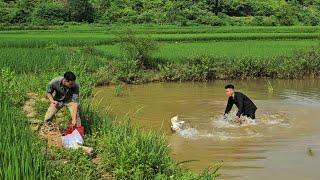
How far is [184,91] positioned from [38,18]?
29647 millimetres

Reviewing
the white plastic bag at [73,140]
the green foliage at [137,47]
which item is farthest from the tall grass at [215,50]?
the white plastic bag at [73,140]

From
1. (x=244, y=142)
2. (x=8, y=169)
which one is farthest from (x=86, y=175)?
(x=244, y=142)

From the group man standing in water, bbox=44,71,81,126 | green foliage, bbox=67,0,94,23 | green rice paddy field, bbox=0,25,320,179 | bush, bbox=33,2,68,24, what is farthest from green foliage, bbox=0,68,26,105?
green foliage, bbox=67,0,94,23

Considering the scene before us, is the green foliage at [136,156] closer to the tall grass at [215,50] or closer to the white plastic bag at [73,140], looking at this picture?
the white plastic bag at [73,140]

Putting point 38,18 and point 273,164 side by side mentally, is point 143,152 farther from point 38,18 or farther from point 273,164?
point 38,18

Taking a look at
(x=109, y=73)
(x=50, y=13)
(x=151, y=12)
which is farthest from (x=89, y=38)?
(x=151, y=12)

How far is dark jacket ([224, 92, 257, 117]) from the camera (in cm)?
1066

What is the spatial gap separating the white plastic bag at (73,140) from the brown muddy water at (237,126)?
6.76 feet

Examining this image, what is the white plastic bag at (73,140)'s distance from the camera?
6.91 metres

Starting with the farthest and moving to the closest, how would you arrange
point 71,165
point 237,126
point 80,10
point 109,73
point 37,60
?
point 80,10 → point 109,73 → point 37,60 → point 237,126 → point 71,165

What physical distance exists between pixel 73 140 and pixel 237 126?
518 cm

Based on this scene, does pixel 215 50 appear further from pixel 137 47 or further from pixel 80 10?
pixel 80 10

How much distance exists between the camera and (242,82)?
19891 millimetres

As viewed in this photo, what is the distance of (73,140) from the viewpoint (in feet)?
22.9
